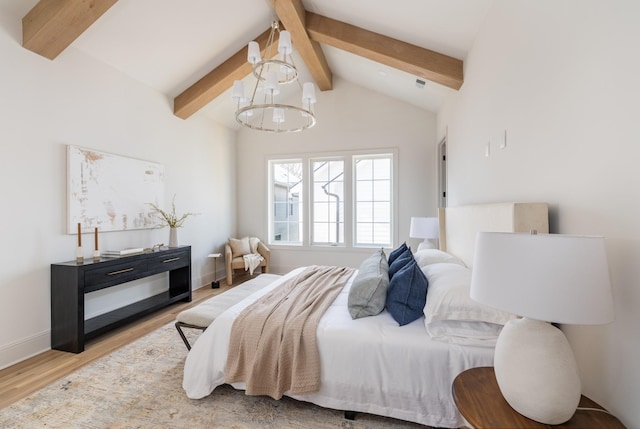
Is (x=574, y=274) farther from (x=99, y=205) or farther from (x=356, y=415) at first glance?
(x=99, y=205)

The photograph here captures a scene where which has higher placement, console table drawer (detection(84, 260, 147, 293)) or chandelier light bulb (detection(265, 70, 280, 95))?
chandelier light bulb (detection(265, 70, 280, 95))

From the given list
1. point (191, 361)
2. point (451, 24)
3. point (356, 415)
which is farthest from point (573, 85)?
point (191, 361)

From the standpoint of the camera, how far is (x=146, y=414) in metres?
1.79

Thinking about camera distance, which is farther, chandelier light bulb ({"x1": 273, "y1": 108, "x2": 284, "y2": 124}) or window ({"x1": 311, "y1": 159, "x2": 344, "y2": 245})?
window ({"x1": 311, "y1": 159, "x2": 344, "y2": 245})

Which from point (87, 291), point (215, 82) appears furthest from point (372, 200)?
point (87, 291)

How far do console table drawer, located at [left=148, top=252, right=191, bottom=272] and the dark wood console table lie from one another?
11 millimetres

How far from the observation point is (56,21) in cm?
242

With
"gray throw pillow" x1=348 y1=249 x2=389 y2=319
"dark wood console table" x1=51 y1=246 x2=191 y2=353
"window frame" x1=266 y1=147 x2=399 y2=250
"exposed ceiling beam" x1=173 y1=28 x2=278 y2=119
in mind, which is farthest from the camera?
"window frame" x1=266 y1=147 x2=399 y2=250

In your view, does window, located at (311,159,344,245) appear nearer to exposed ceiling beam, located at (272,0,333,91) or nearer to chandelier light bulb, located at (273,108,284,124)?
exposed ceiling beam, located at (272,0,333,91)

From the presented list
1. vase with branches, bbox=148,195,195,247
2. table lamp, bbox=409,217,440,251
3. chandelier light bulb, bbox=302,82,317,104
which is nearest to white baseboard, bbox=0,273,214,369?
vase with branches, bbox=148,195,195,247

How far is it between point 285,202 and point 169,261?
255 centimetres

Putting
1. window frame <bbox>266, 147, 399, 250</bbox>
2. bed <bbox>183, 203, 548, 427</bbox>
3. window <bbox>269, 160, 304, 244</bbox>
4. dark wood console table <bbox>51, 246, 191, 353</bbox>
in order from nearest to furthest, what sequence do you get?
bed <bbox>183, 203, 548, 427</bbox>, dark wood console table <bbox>51, 246, 191, 353</bbox>, window frame <bbox>266, 147, 399, 250</bbox>, window <bbox>269, 160, 304, 244</bbox>

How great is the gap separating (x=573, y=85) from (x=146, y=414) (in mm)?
2804

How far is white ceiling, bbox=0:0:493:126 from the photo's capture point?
255 centimetres
